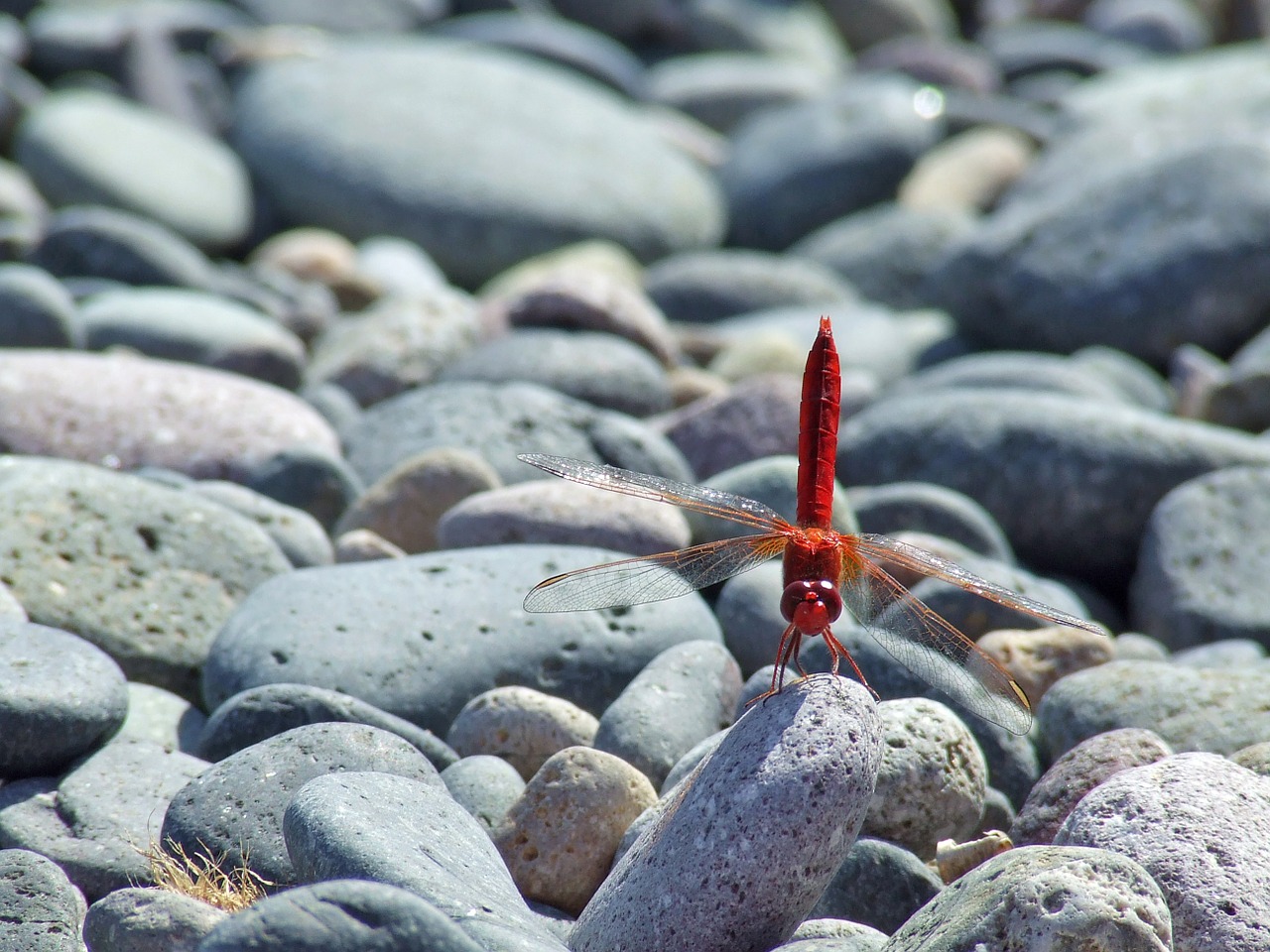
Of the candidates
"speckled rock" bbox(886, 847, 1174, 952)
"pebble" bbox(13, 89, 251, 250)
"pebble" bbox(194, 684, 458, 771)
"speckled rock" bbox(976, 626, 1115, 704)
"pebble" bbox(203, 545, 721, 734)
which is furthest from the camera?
"pebble" bbox(13, 89, 251, 250)

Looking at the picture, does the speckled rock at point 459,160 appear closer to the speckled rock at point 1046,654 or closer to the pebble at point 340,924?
the speckled rock at point 1046,654

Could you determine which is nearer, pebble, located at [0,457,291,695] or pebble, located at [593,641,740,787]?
pebble, located at [593,641,740,787]

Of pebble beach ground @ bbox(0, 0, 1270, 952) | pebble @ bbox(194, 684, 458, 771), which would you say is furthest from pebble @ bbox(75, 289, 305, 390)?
pebble @ bbox(194, 684, 458, 771)

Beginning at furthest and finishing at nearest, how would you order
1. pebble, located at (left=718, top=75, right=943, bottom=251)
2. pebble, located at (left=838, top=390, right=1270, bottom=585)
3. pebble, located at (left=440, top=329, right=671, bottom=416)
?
pebble, located at (left=718, top=75, right=943, bottom=251) < pebble, located at (left=440, top=329, right=671, bottom=416) < pebble, located at (left=838, top=390, right=1270, bottom=585)

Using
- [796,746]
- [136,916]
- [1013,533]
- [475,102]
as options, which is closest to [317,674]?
[136,916]

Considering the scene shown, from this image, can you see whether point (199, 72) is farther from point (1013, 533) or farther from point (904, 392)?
point (1013, 533)

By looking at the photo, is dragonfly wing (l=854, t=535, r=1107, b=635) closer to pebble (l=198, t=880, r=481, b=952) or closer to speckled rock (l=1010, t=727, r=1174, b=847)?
speckled rock (l=1010, t=727, r=1174, b=847)
